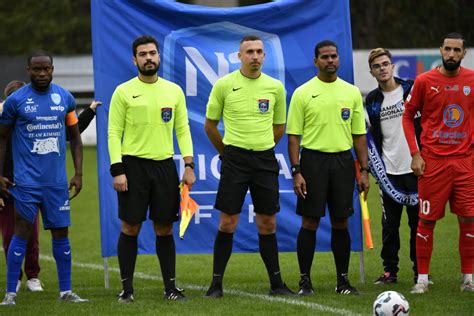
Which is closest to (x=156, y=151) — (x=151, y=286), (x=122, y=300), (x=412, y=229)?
(x=122, y=300)

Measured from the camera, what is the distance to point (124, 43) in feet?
34.0

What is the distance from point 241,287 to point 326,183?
1.48 metres

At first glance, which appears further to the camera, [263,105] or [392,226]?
[392,226]

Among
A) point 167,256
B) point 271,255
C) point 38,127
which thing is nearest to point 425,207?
point 271,255

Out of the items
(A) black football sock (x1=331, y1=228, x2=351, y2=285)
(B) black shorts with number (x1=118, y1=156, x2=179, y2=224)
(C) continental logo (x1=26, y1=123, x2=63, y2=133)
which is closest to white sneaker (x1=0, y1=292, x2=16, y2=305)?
(B) black shorts with number (x1=118, y1=156, x2=179, y2=224)

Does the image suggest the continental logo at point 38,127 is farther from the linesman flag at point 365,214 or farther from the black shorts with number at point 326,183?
the linesman flag at point 365,214

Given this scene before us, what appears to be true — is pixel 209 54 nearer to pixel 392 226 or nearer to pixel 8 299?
pixel 392 226

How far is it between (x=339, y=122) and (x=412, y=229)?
1.53 m

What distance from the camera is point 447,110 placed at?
9445 mm

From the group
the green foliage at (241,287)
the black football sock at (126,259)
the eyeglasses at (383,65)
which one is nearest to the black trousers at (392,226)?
the green foliage at (241,287)

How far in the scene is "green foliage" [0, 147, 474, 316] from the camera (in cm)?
873

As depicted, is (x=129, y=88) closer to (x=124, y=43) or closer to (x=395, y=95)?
(x=124, y=43)

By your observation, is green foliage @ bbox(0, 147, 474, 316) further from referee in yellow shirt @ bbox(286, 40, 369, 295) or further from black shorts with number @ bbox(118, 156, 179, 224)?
black shorts with number @ bbox(118, 156, 179, 224)

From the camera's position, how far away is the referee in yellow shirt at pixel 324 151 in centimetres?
948
